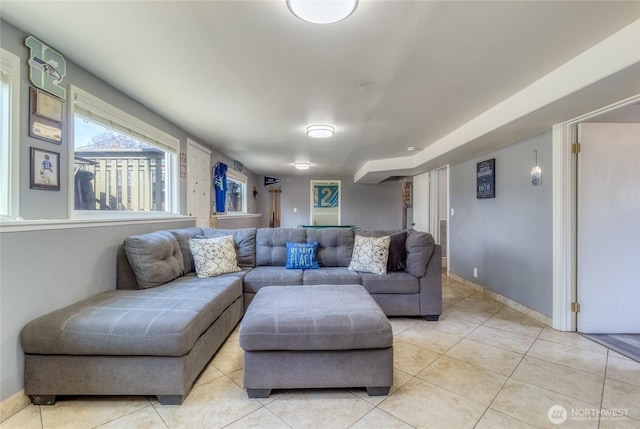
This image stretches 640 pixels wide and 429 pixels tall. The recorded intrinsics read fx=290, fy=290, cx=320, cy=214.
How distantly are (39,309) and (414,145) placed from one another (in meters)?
4.51

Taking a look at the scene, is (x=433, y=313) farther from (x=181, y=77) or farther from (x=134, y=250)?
(x=181, y=77)

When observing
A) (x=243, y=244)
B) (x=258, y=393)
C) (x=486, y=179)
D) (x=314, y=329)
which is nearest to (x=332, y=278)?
(x=243, y=244)

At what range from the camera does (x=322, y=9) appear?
4.62 feet

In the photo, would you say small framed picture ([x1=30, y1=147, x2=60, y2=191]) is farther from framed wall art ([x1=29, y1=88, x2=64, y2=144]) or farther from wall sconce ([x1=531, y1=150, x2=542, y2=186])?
wall sconce ([x1=531, y1=150, x2=542, y2=186])

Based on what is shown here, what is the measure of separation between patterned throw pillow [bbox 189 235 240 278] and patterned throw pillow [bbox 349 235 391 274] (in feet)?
4.23

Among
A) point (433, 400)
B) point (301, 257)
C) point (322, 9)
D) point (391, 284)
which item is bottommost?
point (433, 400)

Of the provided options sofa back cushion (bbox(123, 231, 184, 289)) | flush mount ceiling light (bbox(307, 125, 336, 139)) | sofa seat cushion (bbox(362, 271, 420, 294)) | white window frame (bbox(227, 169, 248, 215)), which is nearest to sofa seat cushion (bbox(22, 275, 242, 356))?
sofa back cushion (bbox(123, 231, 184, 289))

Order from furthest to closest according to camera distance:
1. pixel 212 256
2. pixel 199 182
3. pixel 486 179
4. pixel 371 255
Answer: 1. pixel 199 182
2. pixel 486 179
3. pixel 371 255
4. pixel 212 256

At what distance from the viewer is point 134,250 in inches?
92.0

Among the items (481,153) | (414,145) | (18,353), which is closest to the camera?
(18,353)

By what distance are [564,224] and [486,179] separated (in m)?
1.24

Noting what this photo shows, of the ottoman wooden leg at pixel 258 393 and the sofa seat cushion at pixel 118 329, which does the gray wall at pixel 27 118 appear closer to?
the sofa seat cushion at pixel 118 329

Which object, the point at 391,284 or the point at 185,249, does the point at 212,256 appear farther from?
the point at 391,284

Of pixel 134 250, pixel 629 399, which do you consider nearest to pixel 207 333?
pixel 134 250
